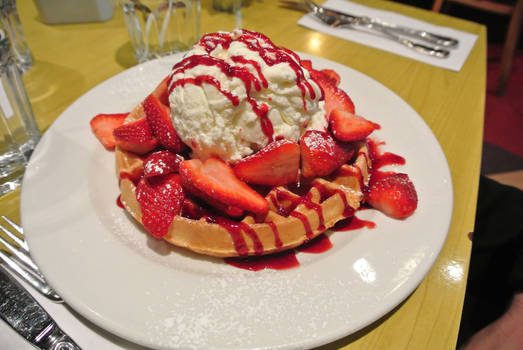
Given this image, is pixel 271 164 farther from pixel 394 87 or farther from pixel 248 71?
pixel 394 87

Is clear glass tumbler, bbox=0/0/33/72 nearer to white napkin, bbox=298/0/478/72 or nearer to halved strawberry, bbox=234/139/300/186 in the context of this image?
halved strawberry, bbox=234/139/300/186

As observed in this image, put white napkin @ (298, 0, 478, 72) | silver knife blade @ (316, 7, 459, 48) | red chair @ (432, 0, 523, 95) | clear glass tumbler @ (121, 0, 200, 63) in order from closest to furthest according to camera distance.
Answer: clear glass tumbler @ (121, 0, 200, 63), white napkin @ (298, 0, 478, 72), silver knife blade @ (316, 7, 459, 48), red chair @ (432, 0, 523, 95)

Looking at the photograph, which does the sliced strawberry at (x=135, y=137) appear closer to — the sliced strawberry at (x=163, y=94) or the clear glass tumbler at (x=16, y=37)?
the sliced strawberry at (x=163, y=94)

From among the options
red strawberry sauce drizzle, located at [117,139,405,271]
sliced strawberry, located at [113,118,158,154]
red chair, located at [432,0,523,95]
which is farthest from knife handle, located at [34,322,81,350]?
red chair, located at [432,0,523,95]

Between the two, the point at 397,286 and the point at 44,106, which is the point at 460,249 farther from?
the point at 44,106

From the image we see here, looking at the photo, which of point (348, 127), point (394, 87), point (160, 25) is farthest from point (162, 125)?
point (394, 87)

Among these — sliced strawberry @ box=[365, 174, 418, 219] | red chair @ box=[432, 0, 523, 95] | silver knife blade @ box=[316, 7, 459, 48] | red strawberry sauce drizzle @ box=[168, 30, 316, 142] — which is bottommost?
red chair @ box=[432, 0, 523, 95]
